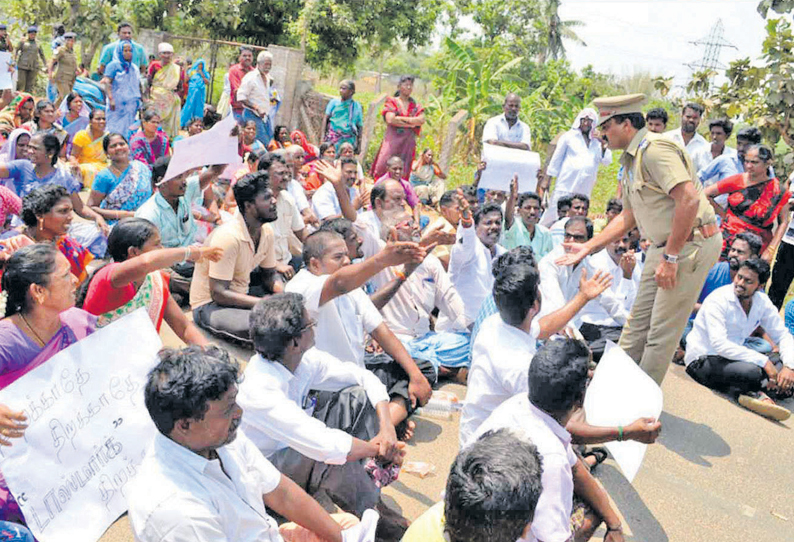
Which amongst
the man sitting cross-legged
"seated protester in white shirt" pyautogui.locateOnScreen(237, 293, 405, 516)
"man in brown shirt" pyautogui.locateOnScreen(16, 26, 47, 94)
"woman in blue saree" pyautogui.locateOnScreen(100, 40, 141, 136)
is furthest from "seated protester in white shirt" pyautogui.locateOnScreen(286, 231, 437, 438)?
"man in brown shirt" pyautogui.locateOnScreen(16, 26, 47, 94)

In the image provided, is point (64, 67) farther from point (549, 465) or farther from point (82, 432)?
point (549, 465)

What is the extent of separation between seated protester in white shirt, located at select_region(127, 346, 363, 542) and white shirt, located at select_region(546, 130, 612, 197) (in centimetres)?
669

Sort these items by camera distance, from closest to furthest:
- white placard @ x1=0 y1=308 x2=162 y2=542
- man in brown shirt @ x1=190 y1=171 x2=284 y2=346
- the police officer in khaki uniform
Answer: white placard @ x1=0 y1=308 x2=162 y2=542 < the police officer in khaki uniform < man in brown shirt @ x1=190 y1=171 x2=284 y2=346

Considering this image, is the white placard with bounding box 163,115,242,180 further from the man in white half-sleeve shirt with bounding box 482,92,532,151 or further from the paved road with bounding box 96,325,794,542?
the man in white half-sleeve shirt with bounding box 482,92,532,151

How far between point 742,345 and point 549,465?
4.01 metres

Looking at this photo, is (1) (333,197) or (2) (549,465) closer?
(2) (549,465)

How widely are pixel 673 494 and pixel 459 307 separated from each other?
194 centimetres

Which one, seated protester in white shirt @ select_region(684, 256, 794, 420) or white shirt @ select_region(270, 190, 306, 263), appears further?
white shirt @ select_region(270, 190, 306, 263)

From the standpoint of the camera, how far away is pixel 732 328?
5867 mm

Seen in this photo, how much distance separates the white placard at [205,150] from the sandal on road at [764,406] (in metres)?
4.24

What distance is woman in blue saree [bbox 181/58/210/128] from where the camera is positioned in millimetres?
11836

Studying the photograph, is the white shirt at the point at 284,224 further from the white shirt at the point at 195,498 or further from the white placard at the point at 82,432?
the white shirt at the point at 195,498

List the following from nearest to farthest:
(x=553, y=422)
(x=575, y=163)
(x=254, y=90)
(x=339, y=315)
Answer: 1. (x=553, y=422)
2. (x=339, y=315)
3. (x=575, y=163)
4. (x=254, y=90)

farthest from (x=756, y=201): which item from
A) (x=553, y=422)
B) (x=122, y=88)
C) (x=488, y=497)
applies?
(x=122, y=88)
